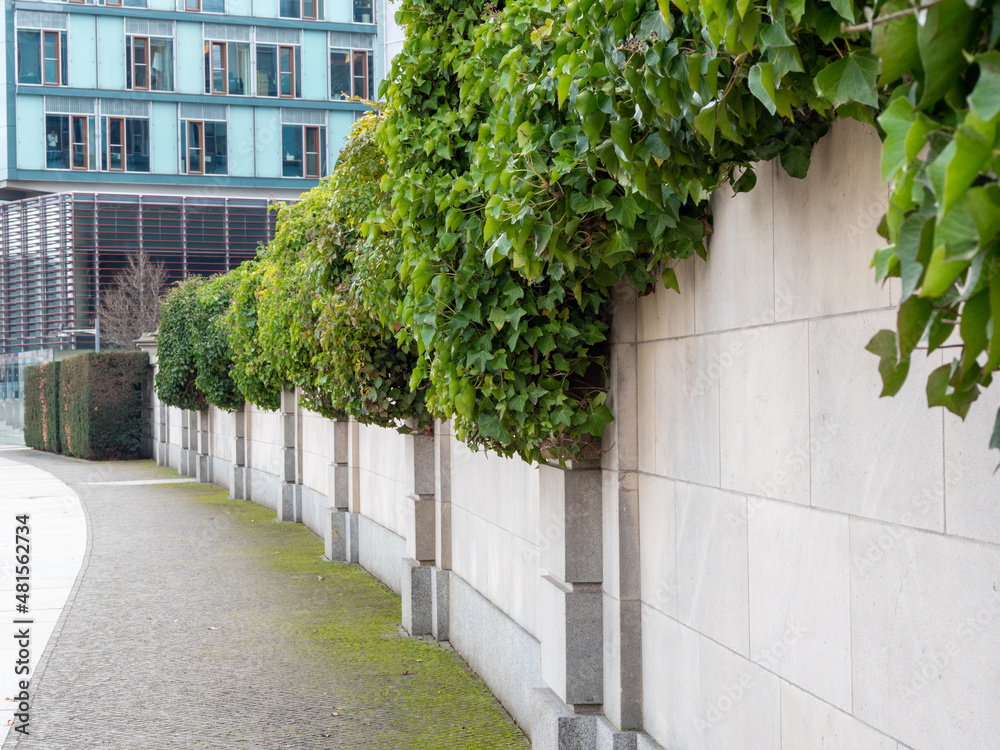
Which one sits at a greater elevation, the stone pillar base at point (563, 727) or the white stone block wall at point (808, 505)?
the white stone block wall at point (808, 505)

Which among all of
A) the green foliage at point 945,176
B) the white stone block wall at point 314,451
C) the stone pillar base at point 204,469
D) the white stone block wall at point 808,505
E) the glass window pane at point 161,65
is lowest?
the stone pillar base at point 204,469

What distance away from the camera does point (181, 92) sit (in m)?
39.6

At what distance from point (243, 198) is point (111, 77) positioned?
6341 mm

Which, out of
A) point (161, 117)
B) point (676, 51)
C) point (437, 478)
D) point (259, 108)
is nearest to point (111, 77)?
point (161, 117)

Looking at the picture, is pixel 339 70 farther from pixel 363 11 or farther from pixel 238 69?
pixel 238 69

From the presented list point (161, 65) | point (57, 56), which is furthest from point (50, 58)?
point (161, 65)

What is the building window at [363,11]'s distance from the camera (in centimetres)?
4084

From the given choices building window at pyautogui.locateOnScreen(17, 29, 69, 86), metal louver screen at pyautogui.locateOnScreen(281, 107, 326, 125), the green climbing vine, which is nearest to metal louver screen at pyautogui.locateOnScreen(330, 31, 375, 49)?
metal louver screen at pyautogui.locateOnScreen(281, 107, 326, 125)

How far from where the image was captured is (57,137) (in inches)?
1521

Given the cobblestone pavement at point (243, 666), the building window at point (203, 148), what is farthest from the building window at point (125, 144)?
the cobblestone pavement at point (243, 666)

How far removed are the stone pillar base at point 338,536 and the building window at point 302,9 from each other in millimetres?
31844

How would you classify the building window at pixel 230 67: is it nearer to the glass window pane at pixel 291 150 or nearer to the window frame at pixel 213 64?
the window frame at pixel 213 64

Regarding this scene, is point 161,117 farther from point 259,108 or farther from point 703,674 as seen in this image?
point 703,674

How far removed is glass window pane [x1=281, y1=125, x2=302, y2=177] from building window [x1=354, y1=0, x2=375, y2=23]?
4.77 m
